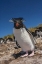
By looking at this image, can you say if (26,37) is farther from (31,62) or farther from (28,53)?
(31,62)

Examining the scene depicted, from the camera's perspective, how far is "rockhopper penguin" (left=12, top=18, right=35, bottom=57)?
23.6ft

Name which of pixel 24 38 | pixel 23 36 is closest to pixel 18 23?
pixel 23 36

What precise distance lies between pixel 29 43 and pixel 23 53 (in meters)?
0.67

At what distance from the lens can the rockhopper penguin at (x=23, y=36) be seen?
7.19 m

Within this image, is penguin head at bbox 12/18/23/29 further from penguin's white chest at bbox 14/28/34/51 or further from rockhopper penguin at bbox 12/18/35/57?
penguin's white chest at bbox 14/28/34/51

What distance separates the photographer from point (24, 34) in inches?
292

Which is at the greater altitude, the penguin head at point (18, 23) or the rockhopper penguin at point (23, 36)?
the penguin head at point (18, 23)

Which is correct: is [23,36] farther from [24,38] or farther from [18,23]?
[18,23]

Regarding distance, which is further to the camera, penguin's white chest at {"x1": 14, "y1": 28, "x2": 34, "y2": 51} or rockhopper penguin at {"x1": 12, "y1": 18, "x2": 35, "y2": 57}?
penguin's white chest at {"x1": 14, "y1": 28, "x2": 34, "y2": 51}

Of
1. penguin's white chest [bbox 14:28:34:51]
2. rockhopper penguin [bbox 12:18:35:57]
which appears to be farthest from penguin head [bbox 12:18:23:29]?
penguin's white chest [bbox 14:28:34:51]

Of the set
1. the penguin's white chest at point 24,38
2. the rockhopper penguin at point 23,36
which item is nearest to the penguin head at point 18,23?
the rockhopper penguin at point 23,36

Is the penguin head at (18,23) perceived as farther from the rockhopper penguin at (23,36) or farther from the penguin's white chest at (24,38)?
the penguin's white chest at (24,38)

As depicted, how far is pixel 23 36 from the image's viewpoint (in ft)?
24.4

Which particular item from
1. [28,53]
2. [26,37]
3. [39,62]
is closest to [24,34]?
[26,37]
